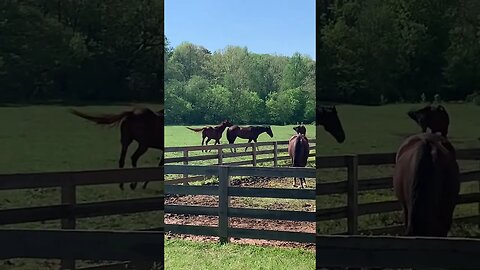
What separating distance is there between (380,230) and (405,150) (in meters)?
0.45

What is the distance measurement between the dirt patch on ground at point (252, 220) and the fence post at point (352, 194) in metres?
2.54

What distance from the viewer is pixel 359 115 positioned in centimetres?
297

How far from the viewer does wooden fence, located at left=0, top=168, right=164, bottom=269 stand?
9.85 ft

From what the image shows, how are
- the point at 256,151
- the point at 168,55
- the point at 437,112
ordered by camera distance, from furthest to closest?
the point at 256,151, the point at 168,55, the point at 437,112

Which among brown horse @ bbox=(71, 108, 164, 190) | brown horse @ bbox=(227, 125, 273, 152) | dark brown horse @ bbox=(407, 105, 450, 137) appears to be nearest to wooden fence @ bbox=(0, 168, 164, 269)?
brown horse @ bbox=(71, 108, 164, 190)

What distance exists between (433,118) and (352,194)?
58 cm

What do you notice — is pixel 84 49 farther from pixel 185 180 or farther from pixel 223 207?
pixel 185 180

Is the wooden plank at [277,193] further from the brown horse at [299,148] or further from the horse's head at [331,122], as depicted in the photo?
the horse's head at [331,122]

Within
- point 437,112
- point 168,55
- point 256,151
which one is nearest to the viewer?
point 437,112

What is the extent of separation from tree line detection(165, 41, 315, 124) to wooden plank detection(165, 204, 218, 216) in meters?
1.05

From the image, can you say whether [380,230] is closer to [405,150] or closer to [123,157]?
[405,150]

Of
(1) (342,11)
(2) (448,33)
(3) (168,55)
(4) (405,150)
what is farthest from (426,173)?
(3) (168,55)

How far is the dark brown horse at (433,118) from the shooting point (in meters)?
2.92

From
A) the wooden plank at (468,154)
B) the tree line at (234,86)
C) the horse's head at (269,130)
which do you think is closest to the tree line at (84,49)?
the wooden plank at (468,154)
